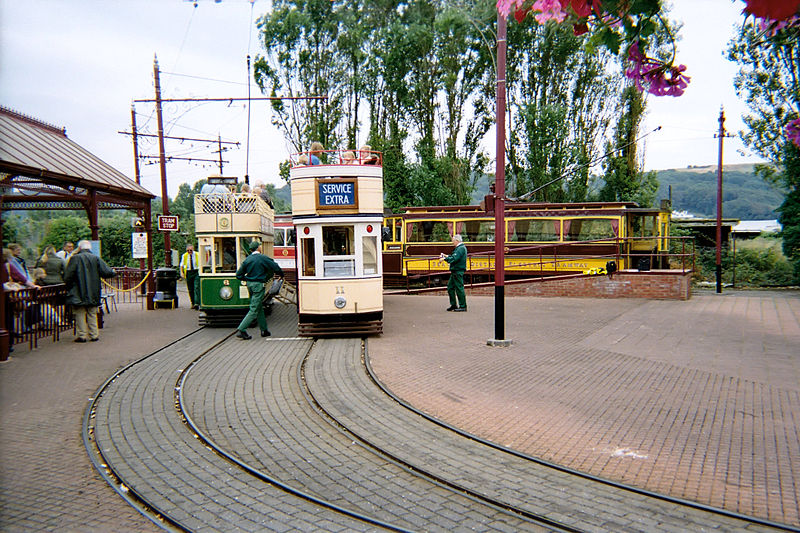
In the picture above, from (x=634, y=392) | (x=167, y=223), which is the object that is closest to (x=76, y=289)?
(x=167, y=223)

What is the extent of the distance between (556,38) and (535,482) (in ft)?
100

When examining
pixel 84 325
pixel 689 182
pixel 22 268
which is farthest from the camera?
pixel 689 182

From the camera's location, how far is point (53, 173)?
12.0 meters

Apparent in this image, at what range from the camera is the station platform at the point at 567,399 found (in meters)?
4.88

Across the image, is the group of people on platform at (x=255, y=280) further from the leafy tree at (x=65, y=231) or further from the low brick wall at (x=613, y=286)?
the leafy tree at (x=65, y=231)

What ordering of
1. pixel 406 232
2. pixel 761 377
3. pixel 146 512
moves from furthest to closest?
pixel 406 232
pixel 761 377
pixel 146 512

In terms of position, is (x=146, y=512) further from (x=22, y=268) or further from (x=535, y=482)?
(x=22, y=268)

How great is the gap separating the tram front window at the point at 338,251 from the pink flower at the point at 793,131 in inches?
390

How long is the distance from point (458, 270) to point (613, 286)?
6596 millimetres

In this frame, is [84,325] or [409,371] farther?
[84,325]

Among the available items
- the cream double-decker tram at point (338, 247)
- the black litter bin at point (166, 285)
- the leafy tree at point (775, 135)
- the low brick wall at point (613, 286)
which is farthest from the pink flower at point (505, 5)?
the leafy tree at point (775, 135)

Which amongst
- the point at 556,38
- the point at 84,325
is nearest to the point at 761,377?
the point at 84,325

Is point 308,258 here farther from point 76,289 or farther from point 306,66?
point 306,66

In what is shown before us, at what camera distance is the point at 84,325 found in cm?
1191
